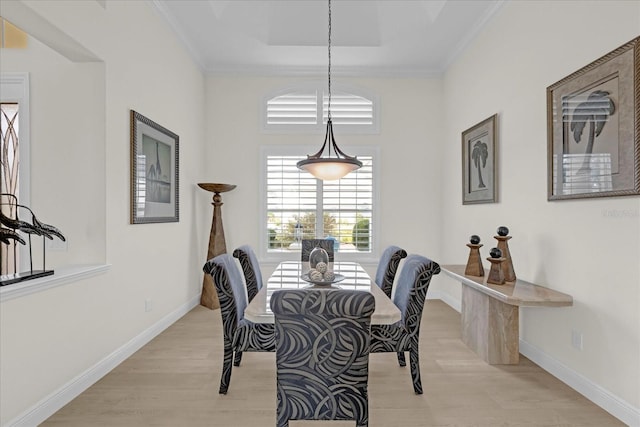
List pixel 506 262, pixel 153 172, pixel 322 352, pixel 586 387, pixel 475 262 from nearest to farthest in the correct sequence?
pixel 322 352 < pixel 586 387 < pixel 506 262 < pixel 475 262 < pixel 153 172

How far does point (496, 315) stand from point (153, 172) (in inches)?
133

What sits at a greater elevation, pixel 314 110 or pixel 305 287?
pixel 314 110

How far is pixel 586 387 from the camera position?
2.72 metres

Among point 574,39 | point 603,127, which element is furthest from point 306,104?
point 603,127

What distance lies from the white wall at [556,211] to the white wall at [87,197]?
11.3 feet

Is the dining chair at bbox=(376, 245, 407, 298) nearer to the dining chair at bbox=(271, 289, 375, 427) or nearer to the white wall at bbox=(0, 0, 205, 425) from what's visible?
the dining chair at bbox=(271, 289, 375, 427)

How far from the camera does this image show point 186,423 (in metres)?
2.37

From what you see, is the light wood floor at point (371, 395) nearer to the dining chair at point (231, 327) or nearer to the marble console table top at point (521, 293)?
the dining chair at point (231, 327)

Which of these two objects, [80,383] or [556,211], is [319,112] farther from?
[80,383]

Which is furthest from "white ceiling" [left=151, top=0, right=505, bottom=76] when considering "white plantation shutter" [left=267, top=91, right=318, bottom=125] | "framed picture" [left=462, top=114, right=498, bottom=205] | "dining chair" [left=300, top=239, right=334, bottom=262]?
"dining chair" [left=300, top=239, right=334, bottom=262]

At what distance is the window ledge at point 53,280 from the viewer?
209 centimetres

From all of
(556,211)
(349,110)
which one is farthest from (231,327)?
(349,110)

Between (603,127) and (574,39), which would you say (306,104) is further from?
(603,127)

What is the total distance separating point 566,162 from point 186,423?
10.1 ft
